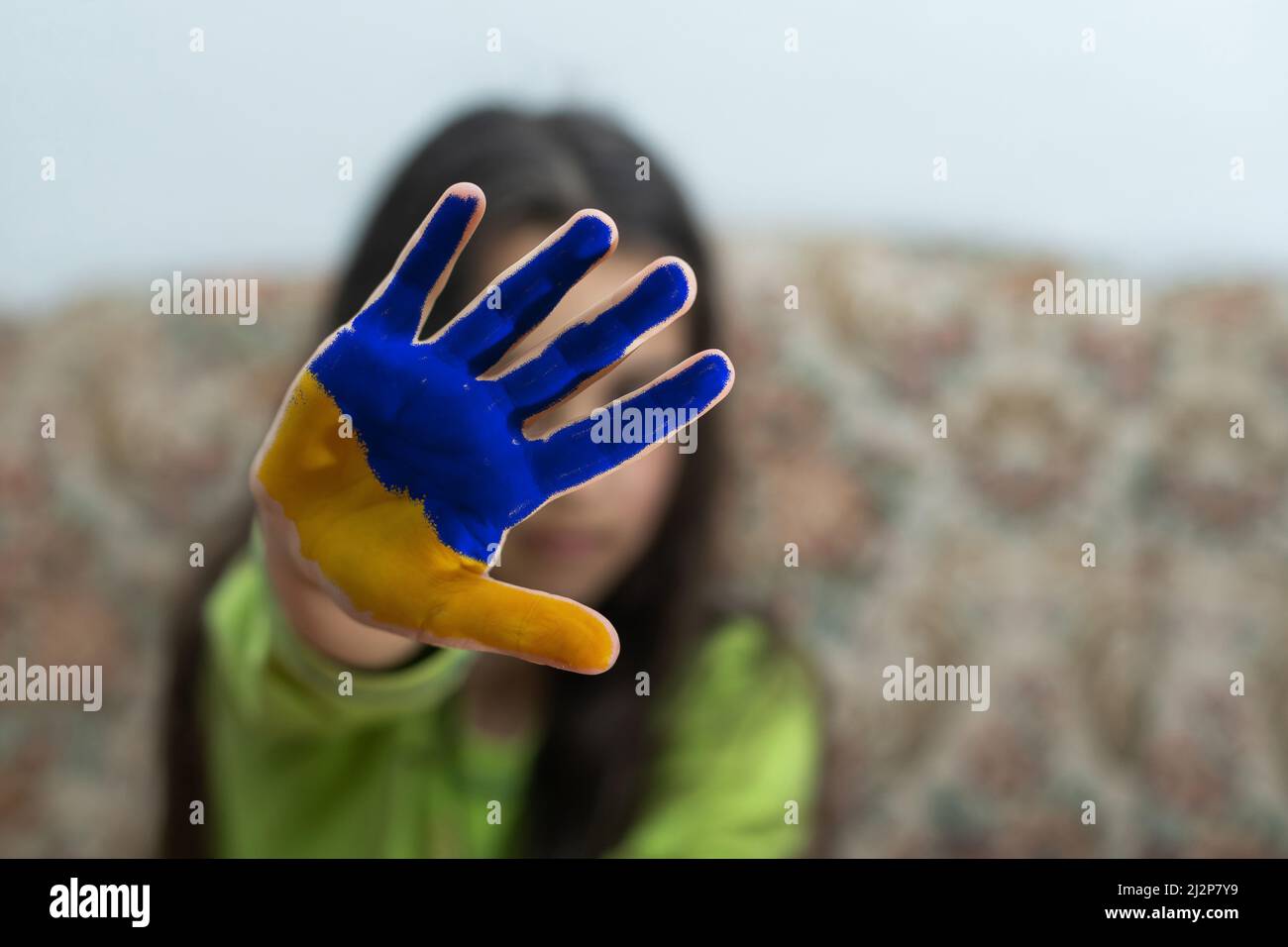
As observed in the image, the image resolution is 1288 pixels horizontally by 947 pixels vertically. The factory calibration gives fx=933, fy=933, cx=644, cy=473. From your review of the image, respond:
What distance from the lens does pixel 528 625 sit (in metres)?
0.33

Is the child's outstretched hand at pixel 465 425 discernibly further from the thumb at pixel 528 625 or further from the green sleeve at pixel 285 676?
the green sleeve at pixel 285 676

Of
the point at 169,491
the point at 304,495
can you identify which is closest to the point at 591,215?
the point at 304,495

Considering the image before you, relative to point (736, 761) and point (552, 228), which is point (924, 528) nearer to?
point (736, 761)

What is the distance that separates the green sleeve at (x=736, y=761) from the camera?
0.62 m

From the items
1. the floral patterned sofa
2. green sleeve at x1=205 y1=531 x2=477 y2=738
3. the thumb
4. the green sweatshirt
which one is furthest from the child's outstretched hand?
the floral patterned sofa

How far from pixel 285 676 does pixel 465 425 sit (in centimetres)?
23

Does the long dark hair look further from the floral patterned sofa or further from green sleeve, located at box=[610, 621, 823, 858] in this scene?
the floral patterned sofa

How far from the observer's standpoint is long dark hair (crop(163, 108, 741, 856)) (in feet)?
2.02

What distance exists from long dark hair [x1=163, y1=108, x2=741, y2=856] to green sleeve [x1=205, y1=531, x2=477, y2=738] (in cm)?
12

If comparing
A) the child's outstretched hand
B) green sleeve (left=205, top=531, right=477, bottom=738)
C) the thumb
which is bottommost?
green sleeve (left=205, top=531, right=477, bottom=738)

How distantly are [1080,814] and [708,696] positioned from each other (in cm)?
43

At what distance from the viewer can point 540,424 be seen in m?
0.57

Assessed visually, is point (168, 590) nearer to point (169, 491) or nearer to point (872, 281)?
point (169, 491)

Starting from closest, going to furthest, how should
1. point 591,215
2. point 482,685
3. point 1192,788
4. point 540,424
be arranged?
1. point 591,215
2. point 540,424
3. point 482,685
4. point 1192,788
